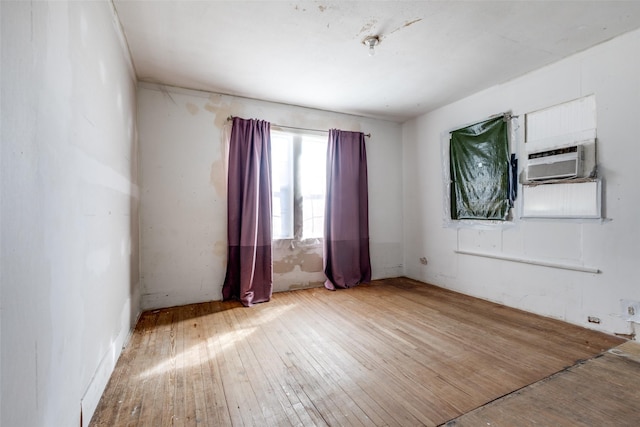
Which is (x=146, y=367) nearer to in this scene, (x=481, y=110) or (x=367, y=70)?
(x=367, y=70)

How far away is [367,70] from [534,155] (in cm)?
200

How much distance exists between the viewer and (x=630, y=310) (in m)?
2.39

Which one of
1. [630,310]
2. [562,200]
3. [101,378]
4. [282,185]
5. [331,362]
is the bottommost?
[331,362]

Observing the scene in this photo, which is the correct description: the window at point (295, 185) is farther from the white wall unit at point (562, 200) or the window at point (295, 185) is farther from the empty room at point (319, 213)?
the white wall unit at point (562, 200)

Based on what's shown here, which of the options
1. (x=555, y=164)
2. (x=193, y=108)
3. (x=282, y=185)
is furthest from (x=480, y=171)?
(x=193, y=108)

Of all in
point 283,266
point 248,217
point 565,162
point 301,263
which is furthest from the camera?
point 301,263

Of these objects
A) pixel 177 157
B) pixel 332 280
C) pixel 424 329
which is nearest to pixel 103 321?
pixel 177 157

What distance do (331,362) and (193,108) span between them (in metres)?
3.22

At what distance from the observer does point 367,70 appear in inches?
120

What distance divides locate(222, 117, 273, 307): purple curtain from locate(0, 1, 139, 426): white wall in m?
1.45

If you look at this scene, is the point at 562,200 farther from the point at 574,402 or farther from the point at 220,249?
the point at 220,249

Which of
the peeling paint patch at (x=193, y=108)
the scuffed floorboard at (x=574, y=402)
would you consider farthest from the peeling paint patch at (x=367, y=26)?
the scuffed floorboard at (x=574, y=402)

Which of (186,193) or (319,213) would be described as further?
(319,213)

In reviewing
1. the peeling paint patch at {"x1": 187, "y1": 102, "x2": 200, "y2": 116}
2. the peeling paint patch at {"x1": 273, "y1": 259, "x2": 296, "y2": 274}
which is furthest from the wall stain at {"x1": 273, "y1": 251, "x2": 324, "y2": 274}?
the peeling paint patch at {"x1": 187, "y1": 102, "x2": 200, "y2": 116}
